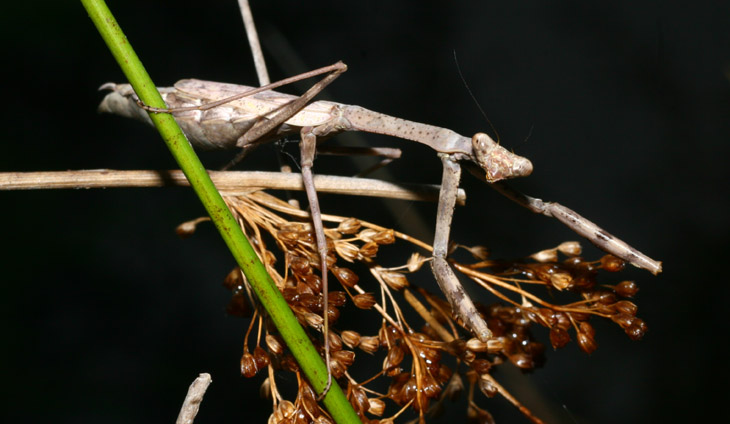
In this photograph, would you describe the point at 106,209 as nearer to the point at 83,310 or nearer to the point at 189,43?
the point at 83,310

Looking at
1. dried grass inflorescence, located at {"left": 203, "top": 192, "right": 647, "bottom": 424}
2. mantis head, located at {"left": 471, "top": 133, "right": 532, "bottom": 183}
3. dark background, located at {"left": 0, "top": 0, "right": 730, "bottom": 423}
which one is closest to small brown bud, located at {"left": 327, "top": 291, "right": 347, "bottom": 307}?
dried grass inflorescence, located at {"left": 203, "top": 192, "right": 647, "bottom": 424}

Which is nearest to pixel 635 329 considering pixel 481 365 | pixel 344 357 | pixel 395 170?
pixel 481 365

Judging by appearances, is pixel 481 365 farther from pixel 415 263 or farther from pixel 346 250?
pixel 346 250

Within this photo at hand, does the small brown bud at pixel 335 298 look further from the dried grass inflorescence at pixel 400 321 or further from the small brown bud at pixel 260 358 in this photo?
the small brown bud at pixel 260 358

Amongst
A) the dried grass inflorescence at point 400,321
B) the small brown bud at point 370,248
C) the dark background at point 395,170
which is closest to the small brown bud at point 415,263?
the dried grass inflorescence at point 400,321

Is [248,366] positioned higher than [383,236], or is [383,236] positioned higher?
[383,236]

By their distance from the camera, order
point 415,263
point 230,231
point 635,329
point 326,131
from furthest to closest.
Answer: point 326,131 → point 415,263 → point 635,329 → point 230,231
